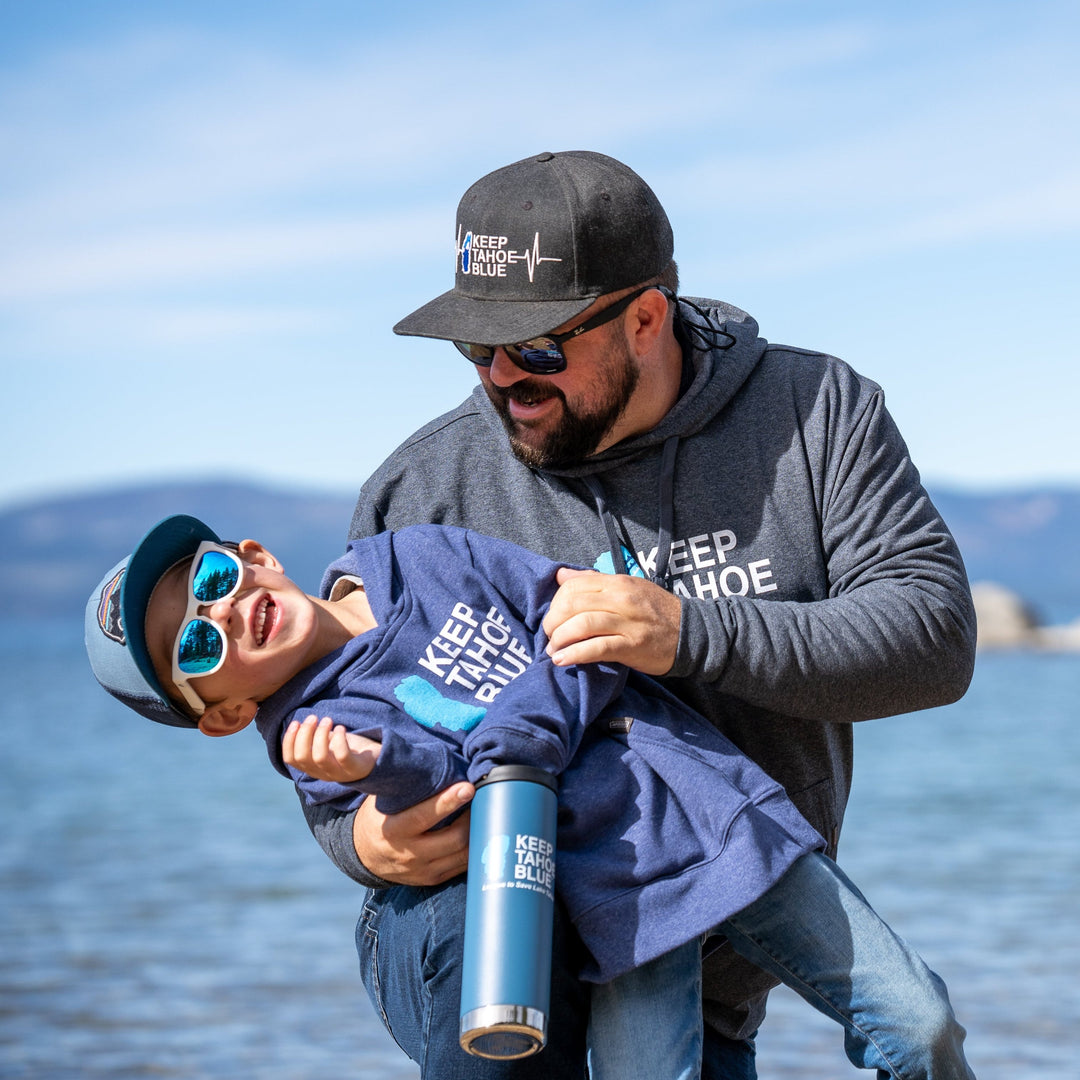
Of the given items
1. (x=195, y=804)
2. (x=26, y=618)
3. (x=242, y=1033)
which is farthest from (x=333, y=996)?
(x=26, y=618)

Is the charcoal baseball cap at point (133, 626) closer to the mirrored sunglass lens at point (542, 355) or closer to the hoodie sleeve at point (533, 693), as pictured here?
the hoodie sleeve at point (533, 693)

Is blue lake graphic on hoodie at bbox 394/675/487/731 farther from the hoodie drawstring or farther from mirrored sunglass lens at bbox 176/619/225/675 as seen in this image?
the hoodie drawstring

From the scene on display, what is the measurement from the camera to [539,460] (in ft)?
9.91

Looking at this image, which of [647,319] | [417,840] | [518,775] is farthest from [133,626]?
[647,319]

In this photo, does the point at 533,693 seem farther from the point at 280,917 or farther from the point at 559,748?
the point at 280,917

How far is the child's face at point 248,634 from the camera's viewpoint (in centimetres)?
259

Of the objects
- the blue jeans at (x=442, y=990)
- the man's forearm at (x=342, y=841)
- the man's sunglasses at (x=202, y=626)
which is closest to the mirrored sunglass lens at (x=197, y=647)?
the man's sunglasses at (x=202, y=626)

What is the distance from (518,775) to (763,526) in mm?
944

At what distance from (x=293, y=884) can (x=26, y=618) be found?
164 metres

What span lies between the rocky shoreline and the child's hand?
40.9 metres

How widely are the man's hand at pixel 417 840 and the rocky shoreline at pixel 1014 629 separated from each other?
40588 millimetres

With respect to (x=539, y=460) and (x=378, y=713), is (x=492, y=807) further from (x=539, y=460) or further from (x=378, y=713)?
(x=539, y=460)

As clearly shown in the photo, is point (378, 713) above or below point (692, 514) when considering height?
below

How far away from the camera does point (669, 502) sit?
3.00 meters
